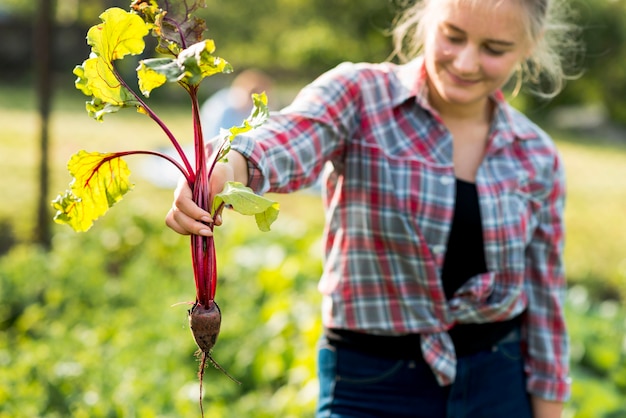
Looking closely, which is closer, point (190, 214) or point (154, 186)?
point (190, 214)

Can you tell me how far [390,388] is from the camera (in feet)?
6.75

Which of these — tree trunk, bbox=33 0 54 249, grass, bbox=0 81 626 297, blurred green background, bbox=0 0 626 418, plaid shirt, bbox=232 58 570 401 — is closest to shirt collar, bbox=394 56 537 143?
plaid shirt, bbox=232 58 570 401

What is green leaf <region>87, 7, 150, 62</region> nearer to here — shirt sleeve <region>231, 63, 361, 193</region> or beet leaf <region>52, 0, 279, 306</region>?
beet leaf <region>52, 0, 279, 306</region>

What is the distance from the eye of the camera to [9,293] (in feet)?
13.3

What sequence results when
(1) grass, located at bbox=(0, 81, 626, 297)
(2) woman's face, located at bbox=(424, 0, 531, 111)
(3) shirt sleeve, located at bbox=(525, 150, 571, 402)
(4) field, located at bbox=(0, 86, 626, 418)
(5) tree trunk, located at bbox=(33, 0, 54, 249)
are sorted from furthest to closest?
(1) grass, located at bbox=(0, 81, 626, 297)
(5) tree trunk, located at bbox=(33, 0, 54, 249)
(4) field, located at bbox=(0, 86, 626, 418)
(3) shirt sleeve, located at bbox=(525, 150, 571, 402)
(2) woman's face, located at bbox=(424, 0, 531, 111)

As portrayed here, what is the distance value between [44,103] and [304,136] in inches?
143

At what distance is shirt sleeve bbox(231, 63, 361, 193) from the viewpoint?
1628mm

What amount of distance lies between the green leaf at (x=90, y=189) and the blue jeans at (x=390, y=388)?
0.86 m

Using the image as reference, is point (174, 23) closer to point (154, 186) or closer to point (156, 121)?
point (156, 121)

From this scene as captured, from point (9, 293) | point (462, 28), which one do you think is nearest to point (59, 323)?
point (9, 293)

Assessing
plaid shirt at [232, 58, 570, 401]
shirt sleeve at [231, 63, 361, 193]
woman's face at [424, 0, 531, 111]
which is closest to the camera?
shirt sleeve at [231, 63, 361, 193]

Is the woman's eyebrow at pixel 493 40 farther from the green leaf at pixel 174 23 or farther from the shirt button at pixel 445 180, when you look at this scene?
the green leaf at pixel 174 23

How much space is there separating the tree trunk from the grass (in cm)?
42

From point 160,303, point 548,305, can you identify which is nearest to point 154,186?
point 160,303
